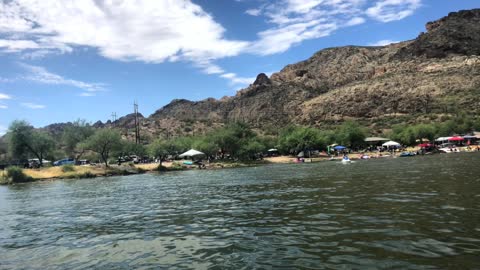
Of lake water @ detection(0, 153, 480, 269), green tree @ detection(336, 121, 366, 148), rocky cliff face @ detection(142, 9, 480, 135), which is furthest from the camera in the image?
rocky cliff face @ detection(142, 9, 480, 135)

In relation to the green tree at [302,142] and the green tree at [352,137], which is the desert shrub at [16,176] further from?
the green tree at [352,137]

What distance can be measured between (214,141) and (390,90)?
79.4m

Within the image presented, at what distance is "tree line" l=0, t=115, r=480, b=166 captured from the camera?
242 ft

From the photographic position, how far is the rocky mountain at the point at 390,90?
125500mm

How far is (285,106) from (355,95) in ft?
111

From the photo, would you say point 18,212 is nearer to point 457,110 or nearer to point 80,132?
point 80,132

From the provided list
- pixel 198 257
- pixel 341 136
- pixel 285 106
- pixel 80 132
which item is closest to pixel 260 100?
pixel 285 106

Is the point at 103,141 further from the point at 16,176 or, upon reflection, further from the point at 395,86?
the point at 395,86

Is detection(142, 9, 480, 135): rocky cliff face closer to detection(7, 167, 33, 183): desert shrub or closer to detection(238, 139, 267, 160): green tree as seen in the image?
detection(238, 139, 267, 160): green tree

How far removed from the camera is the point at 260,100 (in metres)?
192

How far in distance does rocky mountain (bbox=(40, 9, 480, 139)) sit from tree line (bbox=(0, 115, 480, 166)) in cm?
2040

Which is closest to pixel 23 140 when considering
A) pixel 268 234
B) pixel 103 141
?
pixel 103 141

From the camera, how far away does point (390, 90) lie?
140 m

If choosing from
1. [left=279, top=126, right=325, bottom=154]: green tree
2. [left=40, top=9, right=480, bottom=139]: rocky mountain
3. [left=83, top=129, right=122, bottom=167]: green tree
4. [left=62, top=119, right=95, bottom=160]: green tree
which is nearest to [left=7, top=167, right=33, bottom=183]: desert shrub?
[left=83, top=129, right=122, bottom=167]: green tree
